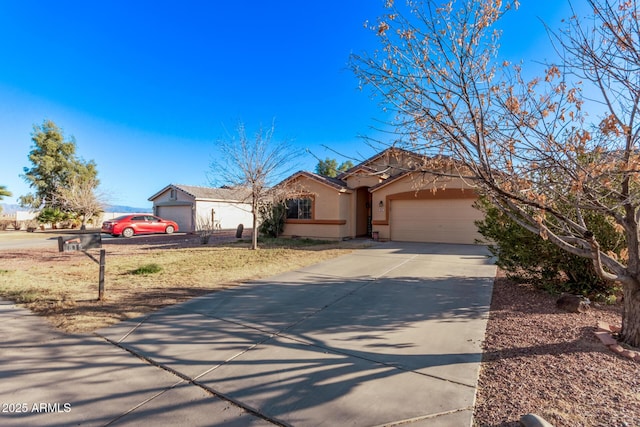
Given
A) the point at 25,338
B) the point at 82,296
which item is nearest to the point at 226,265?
the point at 82,296

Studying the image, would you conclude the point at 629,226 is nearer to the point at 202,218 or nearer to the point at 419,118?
the point at 419,118

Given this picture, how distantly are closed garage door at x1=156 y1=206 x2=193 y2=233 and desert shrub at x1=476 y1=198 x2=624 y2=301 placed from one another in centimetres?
2250

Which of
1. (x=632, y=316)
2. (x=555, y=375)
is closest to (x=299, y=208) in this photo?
(x=632, y=316)

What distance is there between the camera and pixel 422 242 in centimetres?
1569

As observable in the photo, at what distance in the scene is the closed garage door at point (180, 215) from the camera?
80.5ft

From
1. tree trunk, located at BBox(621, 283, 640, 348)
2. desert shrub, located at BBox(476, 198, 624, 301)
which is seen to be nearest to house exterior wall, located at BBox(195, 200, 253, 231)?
desert shrub, located at BBox(476, 198, 624, 301)

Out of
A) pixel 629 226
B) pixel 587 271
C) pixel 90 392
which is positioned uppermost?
pixel 629 226

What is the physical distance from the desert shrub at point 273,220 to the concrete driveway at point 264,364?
11953mm

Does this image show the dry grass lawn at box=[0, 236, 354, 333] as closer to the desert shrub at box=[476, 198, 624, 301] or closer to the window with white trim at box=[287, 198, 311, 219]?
the desert shrub at box=[476, 198, 624, 301]

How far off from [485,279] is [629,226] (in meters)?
4.17

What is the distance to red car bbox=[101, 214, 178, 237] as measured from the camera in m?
20.0

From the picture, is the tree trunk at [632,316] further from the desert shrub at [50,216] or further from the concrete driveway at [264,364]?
the desert shrub at [50,216]

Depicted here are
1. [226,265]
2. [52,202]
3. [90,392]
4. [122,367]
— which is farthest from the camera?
[52,202]

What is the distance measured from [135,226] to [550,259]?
2252cm
